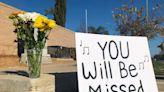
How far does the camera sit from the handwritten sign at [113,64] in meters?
4.73

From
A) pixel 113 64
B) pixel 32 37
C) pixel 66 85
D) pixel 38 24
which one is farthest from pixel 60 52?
pixel 113 64

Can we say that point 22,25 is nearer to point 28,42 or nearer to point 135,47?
point 28,42

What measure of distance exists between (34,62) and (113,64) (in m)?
2.04

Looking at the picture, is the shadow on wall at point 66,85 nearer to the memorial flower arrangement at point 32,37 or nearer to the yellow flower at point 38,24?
the memorial flower arrangement at point 32,37

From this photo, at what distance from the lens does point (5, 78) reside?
675 centimetres

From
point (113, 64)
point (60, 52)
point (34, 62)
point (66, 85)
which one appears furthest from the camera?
point (60, 52)

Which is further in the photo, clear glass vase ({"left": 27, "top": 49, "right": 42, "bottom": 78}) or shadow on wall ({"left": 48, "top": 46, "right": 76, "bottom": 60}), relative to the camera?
shadow on wall ({"left": 48, "top": 46, "right": 76, "bottom": 60})

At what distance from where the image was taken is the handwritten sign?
4.73 metres

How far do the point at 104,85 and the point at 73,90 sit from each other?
5249 mm

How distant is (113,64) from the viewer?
16.4ft

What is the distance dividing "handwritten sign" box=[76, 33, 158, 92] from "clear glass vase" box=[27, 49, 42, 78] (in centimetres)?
193

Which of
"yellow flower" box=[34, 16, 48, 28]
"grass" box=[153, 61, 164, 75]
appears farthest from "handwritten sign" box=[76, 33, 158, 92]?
"grass" box=[153, 61, 164, 75]

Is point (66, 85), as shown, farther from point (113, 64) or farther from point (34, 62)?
point (113, 64)

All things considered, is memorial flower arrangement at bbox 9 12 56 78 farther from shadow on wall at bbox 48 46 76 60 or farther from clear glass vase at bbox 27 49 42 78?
A: shadow on wall at bbox 48 46 76 60
